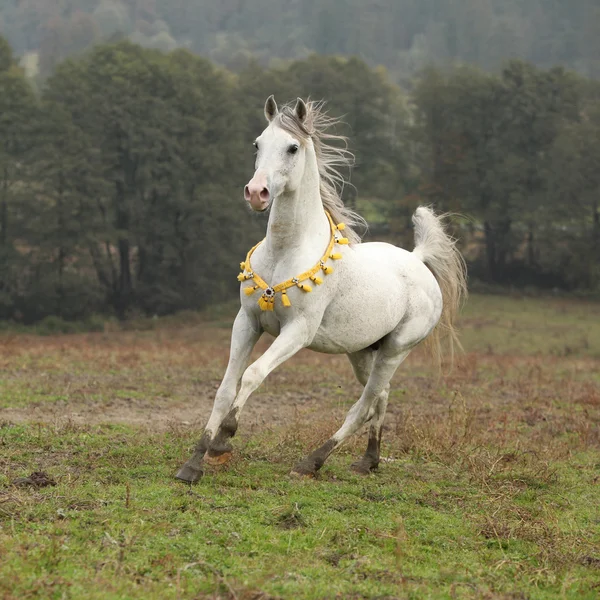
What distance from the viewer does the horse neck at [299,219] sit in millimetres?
7137

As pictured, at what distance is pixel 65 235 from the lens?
3684 centimetres

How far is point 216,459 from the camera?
7109mm

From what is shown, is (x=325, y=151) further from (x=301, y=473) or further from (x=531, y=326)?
(x=531, y=326)

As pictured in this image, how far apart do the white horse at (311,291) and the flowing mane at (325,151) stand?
11 mm

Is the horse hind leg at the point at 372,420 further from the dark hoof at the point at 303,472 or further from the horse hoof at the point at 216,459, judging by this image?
the horse hoof at the point at 216,459

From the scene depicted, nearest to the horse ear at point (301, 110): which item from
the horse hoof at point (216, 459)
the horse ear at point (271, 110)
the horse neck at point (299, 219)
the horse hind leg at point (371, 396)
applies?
the horse ear at point (271, 110)

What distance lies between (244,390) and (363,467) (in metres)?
1.81

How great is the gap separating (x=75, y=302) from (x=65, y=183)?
491 centimetres

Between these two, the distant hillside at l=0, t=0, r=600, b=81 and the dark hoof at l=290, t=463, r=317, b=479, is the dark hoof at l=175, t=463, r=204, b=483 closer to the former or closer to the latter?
the dark hoof at l=290, t=463, r=317, b=479

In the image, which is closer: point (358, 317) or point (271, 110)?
point (271, 110)

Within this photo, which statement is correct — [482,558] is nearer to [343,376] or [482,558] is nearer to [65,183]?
[343,376]

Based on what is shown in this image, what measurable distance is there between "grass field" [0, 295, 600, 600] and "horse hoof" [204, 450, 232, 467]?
85 mm

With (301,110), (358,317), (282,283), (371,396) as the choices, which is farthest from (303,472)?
(301,110)

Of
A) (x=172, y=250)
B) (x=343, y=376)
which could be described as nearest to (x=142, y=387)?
(x=343, y=376)
